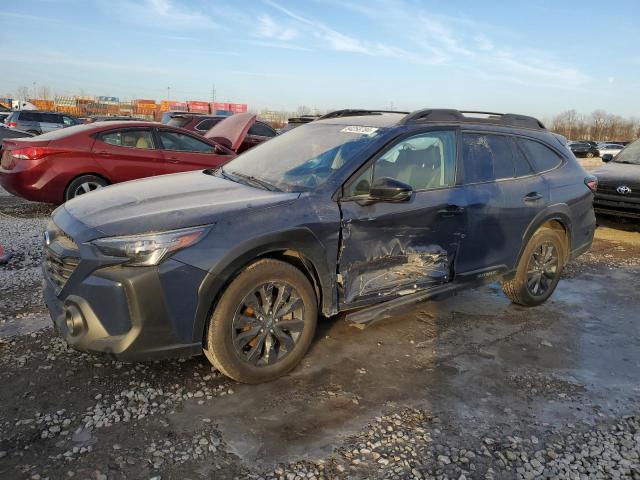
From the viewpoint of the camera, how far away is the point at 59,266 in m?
3.07

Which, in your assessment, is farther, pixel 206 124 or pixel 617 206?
pixel 206 124

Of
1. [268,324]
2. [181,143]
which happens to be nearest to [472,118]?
[268,324]

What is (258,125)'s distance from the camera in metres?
13.9

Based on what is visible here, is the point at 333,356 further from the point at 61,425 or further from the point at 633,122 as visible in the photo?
the point at 633,122

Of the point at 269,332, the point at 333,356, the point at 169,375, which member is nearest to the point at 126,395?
the point at 169,375

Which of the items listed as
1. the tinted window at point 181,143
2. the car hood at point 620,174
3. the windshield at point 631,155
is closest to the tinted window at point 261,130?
the tinted window at point 181,143

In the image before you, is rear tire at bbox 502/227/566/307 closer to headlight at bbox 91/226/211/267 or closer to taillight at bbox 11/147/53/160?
headlight at bbox 91/226/211/267

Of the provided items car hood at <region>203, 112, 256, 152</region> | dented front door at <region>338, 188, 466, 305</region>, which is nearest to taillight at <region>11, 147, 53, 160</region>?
car hood at <region>203, 112, 256, 152</region>

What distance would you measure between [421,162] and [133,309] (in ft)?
7.87

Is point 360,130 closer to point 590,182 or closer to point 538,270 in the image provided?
point 538,270

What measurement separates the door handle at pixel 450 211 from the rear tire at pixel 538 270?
1137mm

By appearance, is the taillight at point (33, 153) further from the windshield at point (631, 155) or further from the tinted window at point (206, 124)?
the windshield at point (631, 155)

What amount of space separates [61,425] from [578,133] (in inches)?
3900

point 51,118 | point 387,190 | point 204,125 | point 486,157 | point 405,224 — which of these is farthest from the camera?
point 51,118
